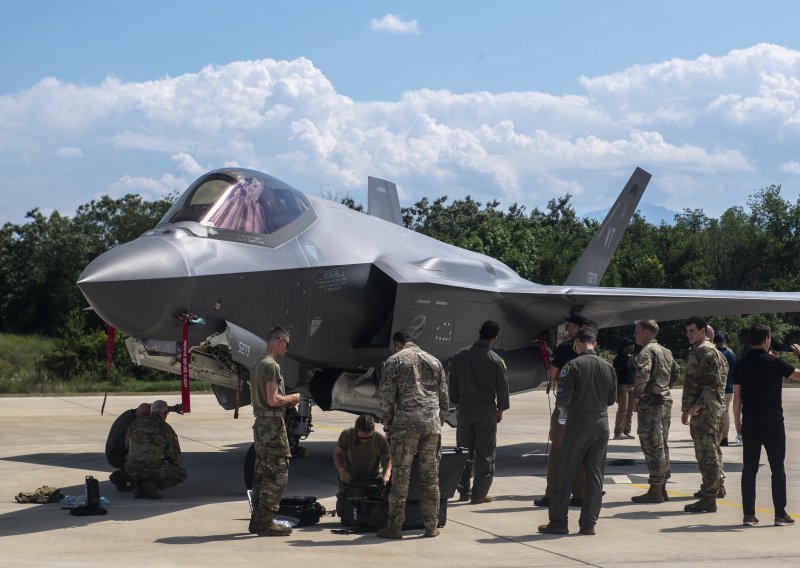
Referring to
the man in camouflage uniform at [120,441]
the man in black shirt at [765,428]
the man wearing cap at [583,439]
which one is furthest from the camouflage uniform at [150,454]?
the man in black shirt at [765,428]

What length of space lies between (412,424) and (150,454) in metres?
3.56

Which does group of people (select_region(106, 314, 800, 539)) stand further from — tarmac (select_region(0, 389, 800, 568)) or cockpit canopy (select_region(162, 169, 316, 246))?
cockpit canopy (select_region(162, 169, 316, 246))

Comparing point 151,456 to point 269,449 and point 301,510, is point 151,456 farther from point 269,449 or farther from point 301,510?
point 269,449

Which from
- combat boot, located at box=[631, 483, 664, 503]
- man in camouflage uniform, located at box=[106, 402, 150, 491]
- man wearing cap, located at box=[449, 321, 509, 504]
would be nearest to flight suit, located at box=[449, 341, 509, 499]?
man wearing cap, located at box=[449, 321, 509, 504]

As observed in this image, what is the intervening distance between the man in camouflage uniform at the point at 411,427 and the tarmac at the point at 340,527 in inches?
10.9

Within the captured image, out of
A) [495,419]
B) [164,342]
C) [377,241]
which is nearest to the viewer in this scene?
[495,419]

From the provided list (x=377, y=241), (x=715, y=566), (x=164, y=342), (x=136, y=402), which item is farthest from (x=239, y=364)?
(x=136, y=402)

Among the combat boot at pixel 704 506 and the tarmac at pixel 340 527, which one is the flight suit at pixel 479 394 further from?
the combat boot at pixel 704 506

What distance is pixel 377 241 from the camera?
40.1 feet

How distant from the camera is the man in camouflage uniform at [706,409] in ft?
30.8

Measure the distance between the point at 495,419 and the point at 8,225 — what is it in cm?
5332

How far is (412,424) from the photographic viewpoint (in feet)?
26.6

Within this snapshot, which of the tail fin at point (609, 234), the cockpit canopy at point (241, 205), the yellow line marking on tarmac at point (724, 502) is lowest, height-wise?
the yellow line marking on tarmac at point (724, 502)

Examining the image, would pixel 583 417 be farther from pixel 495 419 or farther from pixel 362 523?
pixel 362 523
